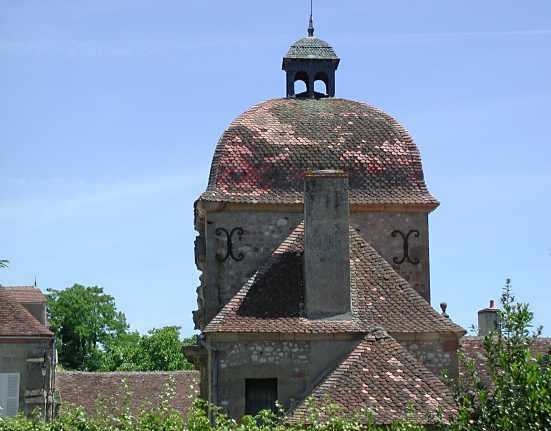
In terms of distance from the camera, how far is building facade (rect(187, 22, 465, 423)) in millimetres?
26812

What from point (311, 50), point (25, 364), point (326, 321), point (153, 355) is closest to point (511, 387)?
point (326, 321)

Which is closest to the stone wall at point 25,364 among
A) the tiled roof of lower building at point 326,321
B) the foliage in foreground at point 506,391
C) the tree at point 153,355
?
the tiled roof of lower building at point 326,321

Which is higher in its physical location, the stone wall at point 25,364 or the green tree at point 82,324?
the green tree at point 82,324

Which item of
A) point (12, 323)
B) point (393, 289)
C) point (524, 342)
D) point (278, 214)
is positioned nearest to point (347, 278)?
point (393, 289)

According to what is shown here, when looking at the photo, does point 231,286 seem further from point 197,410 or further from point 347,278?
point 197,410

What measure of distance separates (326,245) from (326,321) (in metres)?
1.76

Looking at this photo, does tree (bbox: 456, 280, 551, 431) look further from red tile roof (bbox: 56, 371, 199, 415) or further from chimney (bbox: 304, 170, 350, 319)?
red tile roof (bbox: 56, 371, 199, 415)

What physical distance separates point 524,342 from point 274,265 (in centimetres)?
1051

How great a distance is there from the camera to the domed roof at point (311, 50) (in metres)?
33.6

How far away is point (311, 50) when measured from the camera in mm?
33750

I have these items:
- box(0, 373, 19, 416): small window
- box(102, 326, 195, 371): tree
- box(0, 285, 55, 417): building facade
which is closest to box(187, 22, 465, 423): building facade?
box(0, 285, 55, 417): building facade

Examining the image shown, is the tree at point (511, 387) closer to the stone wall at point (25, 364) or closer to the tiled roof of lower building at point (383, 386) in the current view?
the tiled roof of lower building at point (383, 386)

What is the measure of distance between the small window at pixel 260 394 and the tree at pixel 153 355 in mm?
44089

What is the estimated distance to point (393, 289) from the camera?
28312 millimetres
